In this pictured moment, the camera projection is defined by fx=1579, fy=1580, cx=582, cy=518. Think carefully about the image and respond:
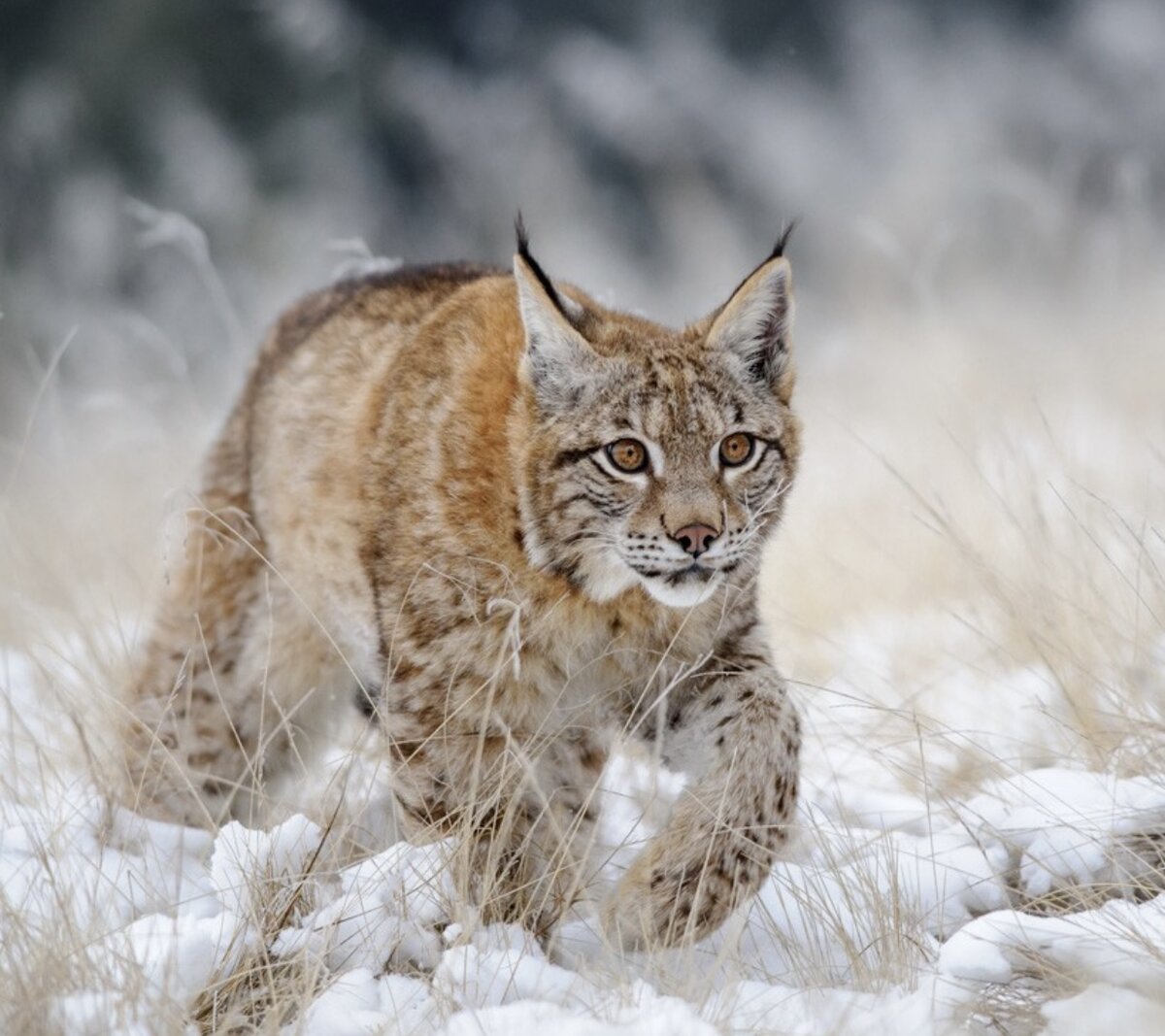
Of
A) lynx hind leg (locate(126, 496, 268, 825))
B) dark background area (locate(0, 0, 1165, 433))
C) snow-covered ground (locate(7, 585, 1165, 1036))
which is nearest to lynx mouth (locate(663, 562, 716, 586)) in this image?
snow-covered ground (locate(7, 585, 1165, 1036))

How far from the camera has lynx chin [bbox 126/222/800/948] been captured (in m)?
3.49

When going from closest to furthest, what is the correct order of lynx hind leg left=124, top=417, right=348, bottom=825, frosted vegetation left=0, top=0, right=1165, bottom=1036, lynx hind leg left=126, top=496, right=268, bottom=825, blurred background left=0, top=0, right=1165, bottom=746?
frosted vegetation left=0, top=0, right=1165, bottom=1036 < lynx hind leg left=124, top=417, right=348, bottom=825 < lynx hind leg left=126, top=496, right=268, bottom=825 < blurred background left=0, top=0, right=1165, bottom=746

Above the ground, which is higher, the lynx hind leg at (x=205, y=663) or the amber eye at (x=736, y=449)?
the amber eye at (x=736, y=449)

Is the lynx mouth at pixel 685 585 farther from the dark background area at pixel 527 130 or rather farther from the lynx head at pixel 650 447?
the dark background area at pixel 527 130

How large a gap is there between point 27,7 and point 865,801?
15006 millimetres

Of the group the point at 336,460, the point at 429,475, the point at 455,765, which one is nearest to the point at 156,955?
the point at 455,765

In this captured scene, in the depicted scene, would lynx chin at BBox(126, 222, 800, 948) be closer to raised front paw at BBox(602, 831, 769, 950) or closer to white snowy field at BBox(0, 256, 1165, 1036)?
raised front paw at BBox(602, 831, 769, 950)

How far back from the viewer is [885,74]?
1791 cm

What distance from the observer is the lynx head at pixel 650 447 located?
3586 mm

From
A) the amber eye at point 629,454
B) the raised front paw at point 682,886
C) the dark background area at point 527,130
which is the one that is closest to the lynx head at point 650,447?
the amber eye at point 629,454

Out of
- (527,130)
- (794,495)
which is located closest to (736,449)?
(794,495)

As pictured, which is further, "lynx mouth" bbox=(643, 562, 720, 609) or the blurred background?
the blurred background

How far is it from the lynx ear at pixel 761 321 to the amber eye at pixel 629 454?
388 mm

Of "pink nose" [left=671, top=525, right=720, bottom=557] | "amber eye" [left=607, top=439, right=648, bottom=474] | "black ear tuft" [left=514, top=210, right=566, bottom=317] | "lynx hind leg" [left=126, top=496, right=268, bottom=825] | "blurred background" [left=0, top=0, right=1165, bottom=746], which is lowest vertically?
"lynx hind leg" [left=126, top=496, right=268, bottom=825]
